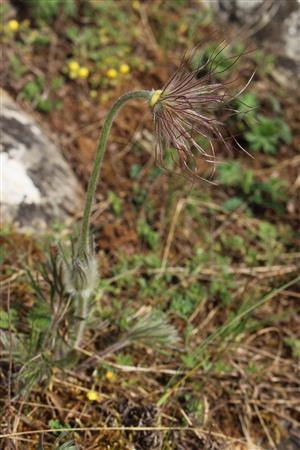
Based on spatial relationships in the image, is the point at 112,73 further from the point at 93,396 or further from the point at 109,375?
the point at 93,396

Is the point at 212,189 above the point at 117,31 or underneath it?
underneath

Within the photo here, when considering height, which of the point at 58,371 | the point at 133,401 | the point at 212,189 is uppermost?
the point at 212,189

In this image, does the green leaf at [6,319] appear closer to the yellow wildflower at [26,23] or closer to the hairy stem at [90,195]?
the hairy stem at [90,195]

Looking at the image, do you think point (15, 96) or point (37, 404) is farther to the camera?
point (15, 96)

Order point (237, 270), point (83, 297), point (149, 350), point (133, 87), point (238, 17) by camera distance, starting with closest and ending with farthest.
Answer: point (83, 297)
point (149, 350)
point (237, 270)
point (133, 87)
point (238, 17)

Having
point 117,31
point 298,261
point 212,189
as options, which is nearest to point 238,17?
point 117,31

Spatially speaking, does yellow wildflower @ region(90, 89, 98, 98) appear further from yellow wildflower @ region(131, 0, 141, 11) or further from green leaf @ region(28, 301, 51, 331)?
green leaf @ region(28, 301, 51, 331)

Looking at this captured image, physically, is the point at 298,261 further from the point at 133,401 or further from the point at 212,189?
the point at 133,401

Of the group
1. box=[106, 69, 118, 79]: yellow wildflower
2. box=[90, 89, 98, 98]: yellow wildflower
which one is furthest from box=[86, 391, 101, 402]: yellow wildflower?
box=[106, 69, 118, 79]: yellow wildflower
